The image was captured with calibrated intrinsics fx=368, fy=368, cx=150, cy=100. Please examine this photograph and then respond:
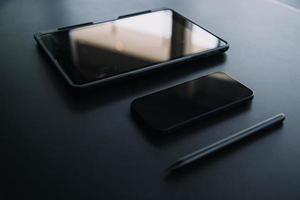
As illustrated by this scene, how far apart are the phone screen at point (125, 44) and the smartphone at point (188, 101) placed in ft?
0.22

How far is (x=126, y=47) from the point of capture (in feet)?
1.84

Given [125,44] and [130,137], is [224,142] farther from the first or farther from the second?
[125,44]

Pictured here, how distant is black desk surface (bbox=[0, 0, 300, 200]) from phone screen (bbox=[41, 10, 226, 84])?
24mm

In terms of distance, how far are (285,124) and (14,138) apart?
326 millimetres

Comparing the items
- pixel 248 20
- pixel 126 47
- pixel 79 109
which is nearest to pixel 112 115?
pixel 79 109

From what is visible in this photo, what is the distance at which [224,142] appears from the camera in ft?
1.36

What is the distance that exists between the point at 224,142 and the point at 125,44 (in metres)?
0.24

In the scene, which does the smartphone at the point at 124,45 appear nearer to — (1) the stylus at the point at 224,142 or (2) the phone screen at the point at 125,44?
(2) the phone screen at the point at 125,44

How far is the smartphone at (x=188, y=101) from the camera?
43 cm

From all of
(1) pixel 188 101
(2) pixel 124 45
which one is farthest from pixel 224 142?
(2) pixel 124 45

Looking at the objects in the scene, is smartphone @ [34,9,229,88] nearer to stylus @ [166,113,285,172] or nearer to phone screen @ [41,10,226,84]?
phone screen @ [41,10,226,84]

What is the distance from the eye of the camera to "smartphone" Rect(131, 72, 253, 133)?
1.41 ft

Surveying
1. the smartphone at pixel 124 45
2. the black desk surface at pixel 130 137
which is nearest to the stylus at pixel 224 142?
the black desk surface at pixel 130 137

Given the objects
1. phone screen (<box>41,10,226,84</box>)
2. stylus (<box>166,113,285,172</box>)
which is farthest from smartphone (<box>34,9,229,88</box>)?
stylus (<box>166,113,285,172</box>)
